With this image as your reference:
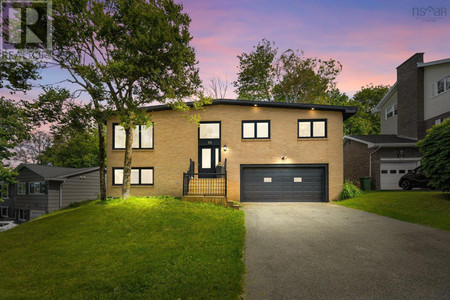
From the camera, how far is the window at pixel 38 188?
1957 centimetres

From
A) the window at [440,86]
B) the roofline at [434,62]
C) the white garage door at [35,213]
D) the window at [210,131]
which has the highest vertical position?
the roofline at [434,62]

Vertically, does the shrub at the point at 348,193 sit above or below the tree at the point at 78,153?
below

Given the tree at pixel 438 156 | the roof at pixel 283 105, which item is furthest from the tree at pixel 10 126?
the tree at pixel 438 156

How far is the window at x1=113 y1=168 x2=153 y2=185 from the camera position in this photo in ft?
45.2

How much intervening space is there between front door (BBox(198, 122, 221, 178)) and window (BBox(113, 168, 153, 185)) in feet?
10.9

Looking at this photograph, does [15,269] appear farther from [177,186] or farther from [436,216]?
[436,216]

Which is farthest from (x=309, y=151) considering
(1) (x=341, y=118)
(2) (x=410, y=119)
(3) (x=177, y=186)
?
(2) (x=410, y=119)

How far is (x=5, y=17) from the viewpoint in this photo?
9047mm

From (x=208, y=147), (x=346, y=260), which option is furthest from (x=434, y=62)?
(x=346, y=260)

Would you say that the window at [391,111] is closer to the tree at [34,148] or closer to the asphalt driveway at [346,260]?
the asphalt driveway at [346,260]

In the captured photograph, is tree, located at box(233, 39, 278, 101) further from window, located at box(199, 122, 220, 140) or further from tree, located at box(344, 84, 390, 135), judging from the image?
window, located at box(199, 122, 220, 140)

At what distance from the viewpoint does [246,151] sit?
13.4 meters

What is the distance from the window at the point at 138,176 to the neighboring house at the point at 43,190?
794 centimetres

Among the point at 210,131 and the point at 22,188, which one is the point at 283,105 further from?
the point at 22,188
